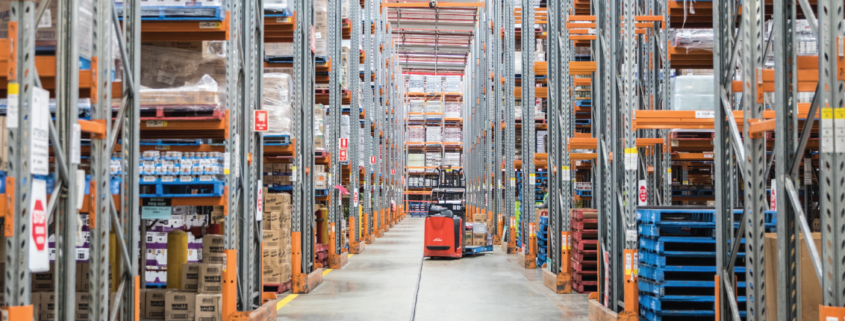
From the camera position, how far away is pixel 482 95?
2498cm

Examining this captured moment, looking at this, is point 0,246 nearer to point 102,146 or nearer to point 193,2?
point 102,146

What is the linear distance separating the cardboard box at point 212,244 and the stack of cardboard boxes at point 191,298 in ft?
0.59

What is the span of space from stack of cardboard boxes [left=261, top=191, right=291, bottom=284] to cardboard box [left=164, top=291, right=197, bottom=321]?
288 centimetres

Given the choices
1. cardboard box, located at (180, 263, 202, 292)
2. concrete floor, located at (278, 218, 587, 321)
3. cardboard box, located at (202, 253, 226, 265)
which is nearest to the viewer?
cardboard box, located at (180, 263, 202, 292)

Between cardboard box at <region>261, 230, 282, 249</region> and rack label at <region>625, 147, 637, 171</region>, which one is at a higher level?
rack label at <region>625, 147, 637, 171</region>

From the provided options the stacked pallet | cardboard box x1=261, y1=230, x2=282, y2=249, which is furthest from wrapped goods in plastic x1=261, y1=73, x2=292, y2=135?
the stacked pallet

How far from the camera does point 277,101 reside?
9078mm

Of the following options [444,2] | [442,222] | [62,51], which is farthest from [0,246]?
[444,2]

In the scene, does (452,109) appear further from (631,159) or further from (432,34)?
(631,159)

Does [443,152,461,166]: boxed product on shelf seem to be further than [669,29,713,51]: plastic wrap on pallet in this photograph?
Yes

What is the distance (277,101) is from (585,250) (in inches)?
173

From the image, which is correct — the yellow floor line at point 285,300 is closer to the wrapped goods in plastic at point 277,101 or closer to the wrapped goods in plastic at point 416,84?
the wrapped goods in plastic at point 277,101

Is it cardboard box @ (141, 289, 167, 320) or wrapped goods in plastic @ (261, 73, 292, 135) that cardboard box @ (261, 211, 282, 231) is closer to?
wrapped goods in plastic @ (261, 73, 292, 135)

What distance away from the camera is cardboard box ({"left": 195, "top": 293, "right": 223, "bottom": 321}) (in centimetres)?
664
